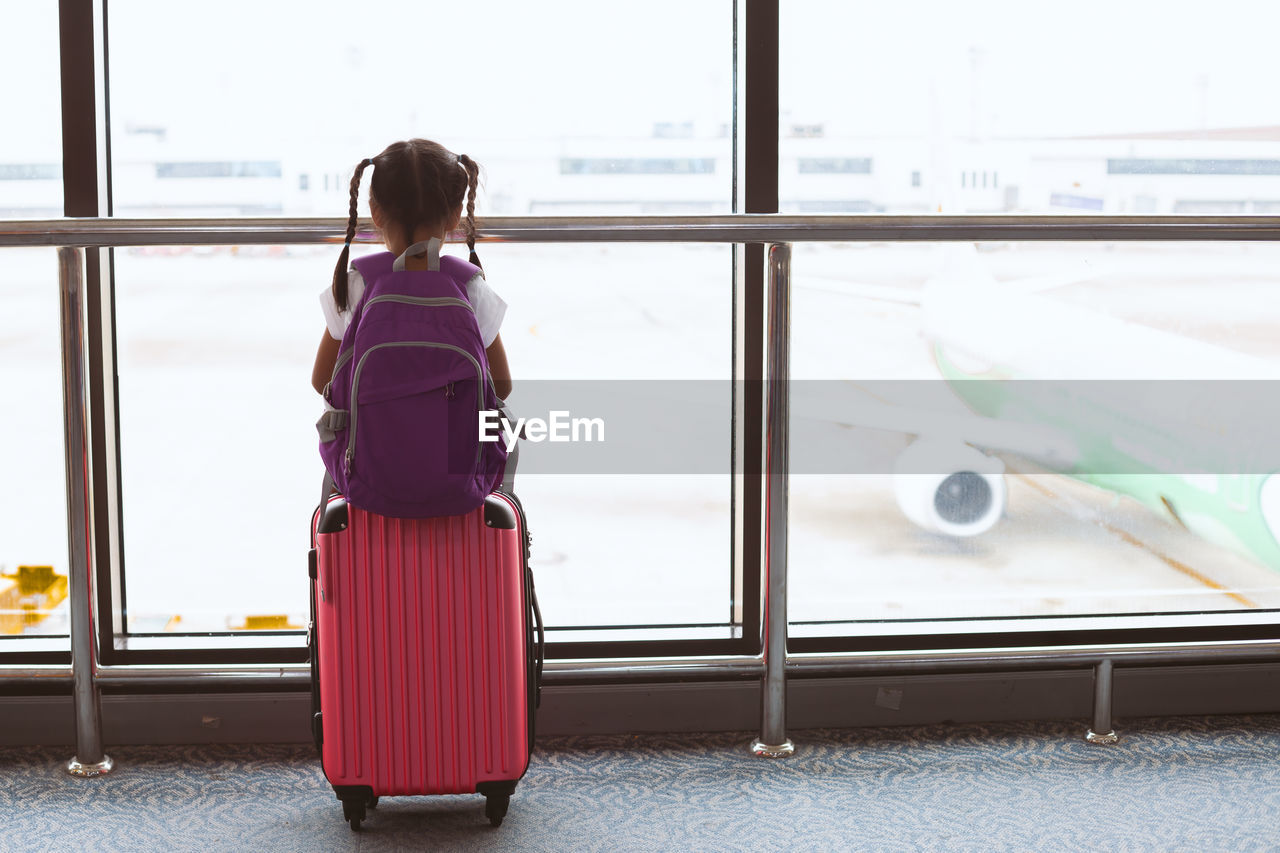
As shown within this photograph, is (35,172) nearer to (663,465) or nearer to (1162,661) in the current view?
(663,465)

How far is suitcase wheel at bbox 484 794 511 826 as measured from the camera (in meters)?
1.51

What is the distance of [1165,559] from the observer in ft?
6.97

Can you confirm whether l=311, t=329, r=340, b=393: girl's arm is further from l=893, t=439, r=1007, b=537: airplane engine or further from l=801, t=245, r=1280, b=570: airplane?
l=893, t=439, r=1007, b=537: airplane engine

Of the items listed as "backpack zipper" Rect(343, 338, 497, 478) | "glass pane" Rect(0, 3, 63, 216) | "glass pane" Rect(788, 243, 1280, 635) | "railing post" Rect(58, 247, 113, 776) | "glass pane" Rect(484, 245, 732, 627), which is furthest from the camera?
"glass pane" Rect(788, 243, 1280, 635)

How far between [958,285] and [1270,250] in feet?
1.88

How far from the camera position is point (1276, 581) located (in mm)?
2164

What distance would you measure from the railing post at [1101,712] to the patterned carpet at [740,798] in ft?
0.09

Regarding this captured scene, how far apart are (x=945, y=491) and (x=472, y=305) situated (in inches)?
42.5

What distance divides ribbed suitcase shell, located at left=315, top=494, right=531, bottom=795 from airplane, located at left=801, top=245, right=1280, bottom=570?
846mm

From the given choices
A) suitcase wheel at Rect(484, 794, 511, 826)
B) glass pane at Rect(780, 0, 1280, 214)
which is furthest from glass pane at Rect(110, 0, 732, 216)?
suitcase wheel at Rect(484, 794, 511, 826)

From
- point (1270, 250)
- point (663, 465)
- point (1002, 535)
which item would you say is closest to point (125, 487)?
point (663, 465)

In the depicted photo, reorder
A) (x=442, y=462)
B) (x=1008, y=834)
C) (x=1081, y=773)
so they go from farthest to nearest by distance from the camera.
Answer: (x=1081, y=773)
(x=1008, y=834)
(x=442, y=462)

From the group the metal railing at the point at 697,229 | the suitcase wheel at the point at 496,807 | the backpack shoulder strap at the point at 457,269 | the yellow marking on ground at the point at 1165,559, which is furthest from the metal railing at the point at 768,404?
the yellow marking on ground at the point at 1165,559

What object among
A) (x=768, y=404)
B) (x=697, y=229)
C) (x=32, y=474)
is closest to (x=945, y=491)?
(x=768, y=404)
